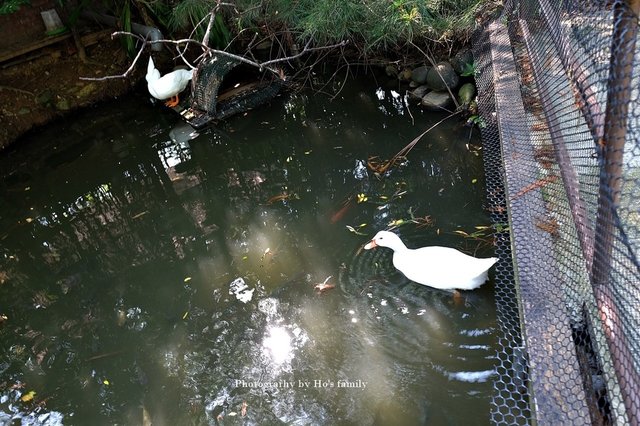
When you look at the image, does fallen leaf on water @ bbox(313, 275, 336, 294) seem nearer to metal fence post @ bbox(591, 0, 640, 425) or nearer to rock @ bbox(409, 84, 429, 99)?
metal fence post @ bbox(591, 0, 640, 425)

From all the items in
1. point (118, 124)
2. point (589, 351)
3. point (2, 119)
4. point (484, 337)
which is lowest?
point (484, 337)

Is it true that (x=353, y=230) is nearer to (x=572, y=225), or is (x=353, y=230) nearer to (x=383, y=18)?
(x=572, y=225)

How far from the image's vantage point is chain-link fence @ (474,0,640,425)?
178cm

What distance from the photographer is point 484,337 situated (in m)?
2.61

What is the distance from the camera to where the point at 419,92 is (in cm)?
497

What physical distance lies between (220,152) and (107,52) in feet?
9.37

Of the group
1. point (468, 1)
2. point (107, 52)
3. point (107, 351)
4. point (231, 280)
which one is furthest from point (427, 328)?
point (107, 52)

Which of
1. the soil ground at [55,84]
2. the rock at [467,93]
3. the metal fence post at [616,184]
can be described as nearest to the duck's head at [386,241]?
the metal fence post at [616,184]

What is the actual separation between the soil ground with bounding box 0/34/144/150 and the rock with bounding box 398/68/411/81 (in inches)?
133

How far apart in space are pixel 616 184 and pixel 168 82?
180 inches

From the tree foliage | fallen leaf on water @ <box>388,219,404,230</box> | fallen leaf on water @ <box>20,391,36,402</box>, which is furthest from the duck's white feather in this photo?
fallen leaf on water @ <box>20,391,36,402</box>

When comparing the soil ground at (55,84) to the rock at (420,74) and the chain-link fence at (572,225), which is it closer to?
the rock at (420,74)

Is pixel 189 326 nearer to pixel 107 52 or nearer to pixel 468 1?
pixel 468 1

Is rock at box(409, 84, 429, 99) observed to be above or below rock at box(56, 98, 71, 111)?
below
